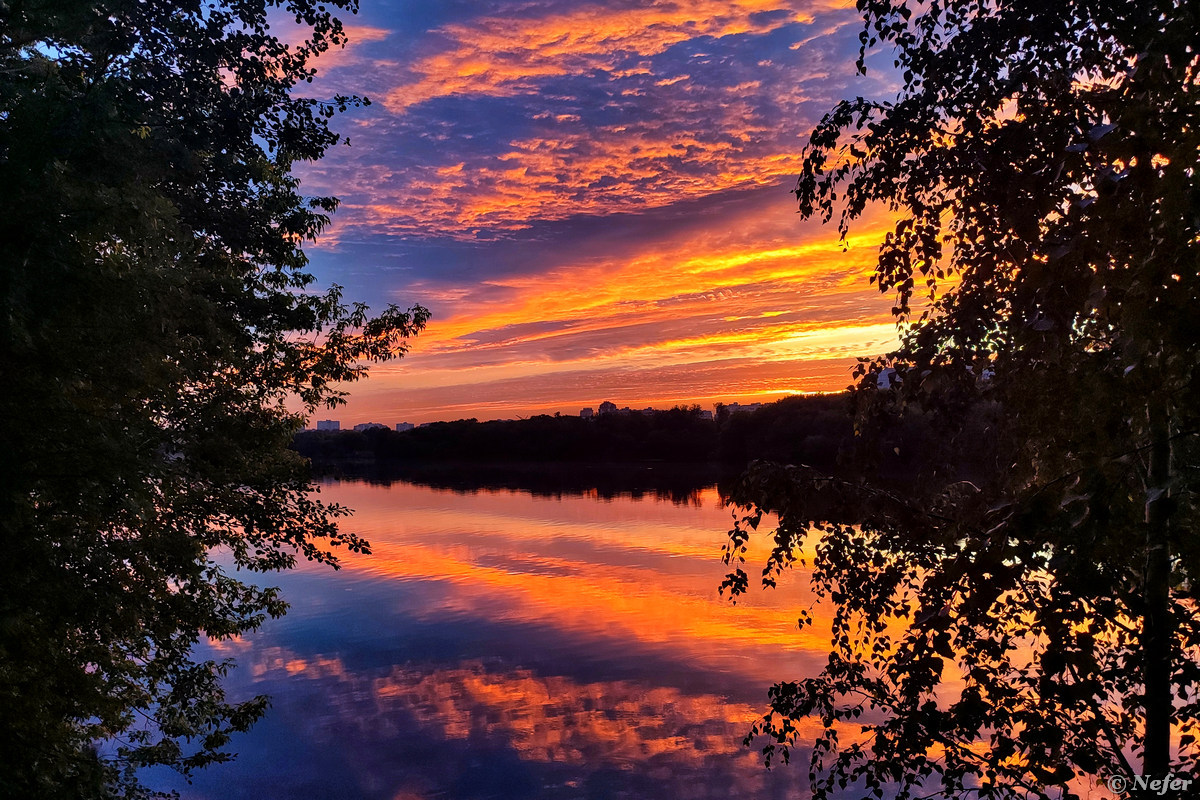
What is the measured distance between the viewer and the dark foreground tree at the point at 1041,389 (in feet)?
7.63

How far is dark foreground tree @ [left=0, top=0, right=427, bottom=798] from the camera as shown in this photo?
5645mm

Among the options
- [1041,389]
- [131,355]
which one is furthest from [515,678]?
[1041,389]

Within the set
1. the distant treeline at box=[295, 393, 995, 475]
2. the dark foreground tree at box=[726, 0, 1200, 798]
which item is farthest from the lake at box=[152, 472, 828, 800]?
the distant treeline at box=[295, 393, 995, 475]

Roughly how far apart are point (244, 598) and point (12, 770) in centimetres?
700

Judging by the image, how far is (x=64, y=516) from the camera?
6508 millimetres

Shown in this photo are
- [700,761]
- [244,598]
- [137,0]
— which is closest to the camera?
[137,0]

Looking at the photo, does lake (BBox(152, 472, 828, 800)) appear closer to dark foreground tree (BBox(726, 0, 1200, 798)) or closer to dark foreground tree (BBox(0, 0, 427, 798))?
dark foreground tree (BBox(0, 0, 427, 798))

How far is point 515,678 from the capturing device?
57.5 ft

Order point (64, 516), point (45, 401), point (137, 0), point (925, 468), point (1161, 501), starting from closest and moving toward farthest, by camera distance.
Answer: point (1161, 501)
point (925, 468)
point (45, 401)
point (64, 516)
point (137, 0)

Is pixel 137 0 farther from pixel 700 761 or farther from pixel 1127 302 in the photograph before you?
pixel 700 761

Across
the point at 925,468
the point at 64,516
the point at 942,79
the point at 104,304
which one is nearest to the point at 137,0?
the point at 104,304

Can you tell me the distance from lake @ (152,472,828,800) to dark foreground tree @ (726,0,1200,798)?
901 centimetres

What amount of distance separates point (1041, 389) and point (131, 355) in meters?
6.81

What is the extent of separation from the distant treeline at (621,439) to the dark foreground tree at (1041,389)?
184 ft
